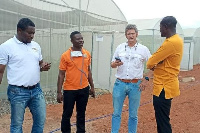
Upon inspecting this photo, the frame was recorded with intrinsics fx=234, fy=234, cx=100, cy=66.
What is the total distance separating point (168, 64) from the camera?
2.99m

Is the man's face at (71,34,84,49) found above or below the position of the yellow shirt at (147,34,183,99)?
above

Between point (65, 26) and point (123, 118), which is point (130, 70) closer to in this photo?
point (123, 118)

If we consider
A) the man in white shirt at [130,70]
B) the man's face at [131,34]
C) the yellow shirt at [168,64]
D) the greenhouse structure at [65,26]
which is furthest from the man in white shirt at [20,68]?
the greenhouse structure at [65,26]

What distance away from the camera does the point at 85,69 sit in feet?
11.8

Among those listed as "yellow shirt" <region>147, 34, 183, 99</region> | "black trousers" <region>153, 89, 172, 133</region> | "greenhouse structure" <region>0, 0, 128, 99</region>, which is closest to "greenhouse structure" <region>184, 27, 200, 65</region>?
"greenhouse structure" <region>0, 0, 128, 99</region>

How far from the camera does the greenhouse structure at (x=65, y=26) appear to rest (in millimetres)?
6078

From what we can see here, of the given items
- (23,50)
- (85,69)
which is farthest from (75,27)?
(23,50)

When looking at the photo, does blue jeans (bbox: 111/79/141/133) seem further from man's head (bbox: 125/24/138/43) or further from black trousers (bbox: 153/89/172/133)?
man's head (bbox: 125/24/138/43)

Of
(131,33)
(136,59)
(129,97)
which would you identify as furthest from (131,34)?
(129,97)

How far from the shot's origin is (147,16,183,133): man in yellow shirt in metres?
2.89

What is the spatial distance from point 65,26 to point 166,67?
16.3ft

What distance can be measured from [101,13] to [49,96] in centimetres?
372

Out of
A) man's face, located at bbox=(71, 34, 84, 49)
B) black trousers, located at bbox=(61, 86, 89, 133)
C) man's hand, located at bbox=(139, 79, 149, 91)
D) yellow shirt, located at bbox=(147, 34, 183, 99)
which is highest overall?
man's face, located at bbox=(71, 34, 84, 49)

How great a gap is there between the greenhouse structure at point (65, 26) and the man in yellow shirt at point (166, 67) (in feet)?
14.2
